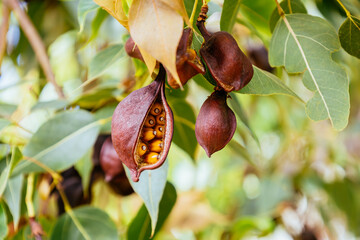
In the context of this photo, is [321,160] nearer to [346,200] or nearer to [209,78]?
[346,200]

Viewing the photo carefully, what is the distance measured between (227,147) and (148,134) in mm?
1199

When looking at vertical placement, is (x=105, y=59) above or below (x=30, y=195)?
above

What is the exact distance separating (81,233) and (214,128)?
1.33 ft

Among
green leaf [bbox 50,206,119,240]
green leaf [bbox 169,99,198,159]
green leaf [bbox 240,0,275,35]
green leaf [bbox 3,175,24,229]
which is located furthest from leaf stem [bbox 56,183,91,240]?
green leaf [bbox 240,0,275,35]

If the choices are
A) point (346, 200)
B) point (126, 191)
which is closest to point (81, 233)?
point (126, 191)

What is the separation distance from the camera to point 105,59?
0.69 meters

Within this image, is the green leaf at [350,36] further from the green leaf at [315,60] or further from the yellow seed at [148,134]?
the yellow seed at [148,134]

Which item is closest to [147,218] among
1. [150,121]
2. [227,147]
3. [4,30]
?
[150,121]

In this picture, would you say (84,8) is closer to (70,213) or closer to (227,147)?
(70,213)

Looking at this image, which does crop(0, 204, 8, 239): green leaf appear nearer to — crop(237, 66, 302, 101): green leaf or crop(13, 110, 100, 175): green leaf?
crop(13, 110, 100, 175): green leaf

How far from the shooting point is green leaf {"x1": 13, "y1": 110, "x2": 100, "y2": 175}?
678mm

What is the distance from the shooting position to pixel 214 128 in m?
0.41

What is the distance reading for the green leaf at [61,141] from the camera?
68 cm

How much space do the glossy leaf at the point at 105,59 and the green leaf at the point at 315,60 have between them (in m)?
0.25
